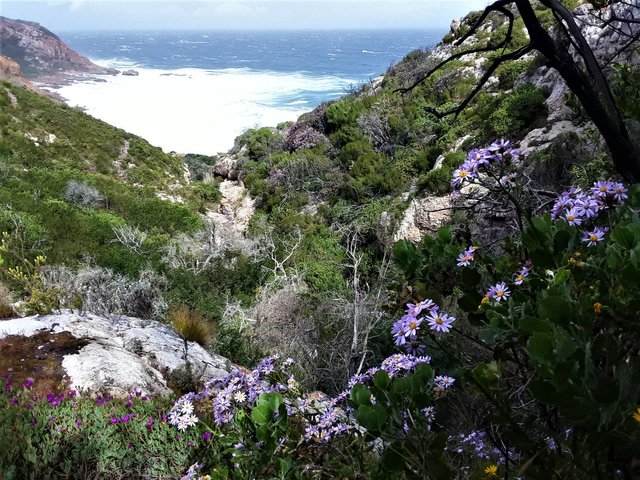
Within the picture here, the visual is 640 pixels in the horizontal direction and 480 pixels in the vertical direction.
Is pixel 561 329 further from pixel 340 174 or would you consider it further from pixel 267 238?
pixel 340 174

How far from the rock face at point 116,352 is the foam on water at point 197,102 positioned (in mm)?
35174

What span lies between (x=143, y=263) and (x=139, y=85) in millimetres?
73575

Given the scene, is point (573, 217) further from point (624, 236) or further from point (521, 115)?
point (521, 115)

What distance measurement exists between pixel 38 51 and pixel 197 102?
1948 inches

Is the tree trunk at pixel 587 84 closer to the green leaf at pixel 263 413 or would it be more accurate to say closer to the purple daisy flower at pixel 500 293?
the purple daisy flower at pixel 500 293

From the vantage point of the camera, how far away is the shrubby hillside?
36.1 inches

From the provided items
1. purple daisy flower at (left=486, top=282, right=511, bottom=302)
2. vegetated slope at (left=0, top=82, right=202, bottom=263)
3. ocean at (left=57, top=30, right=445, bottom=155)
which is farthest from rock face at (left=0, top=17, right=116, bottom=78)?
purple daisy flower at (left=486, top=282, right=511, bottom=302)

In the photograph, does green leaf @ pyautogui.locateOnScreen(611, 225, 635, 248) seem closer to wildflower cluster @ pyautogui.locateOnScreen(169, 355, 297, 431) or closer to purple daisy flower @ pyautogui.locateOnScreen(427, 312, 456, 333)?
purple daisy flower @ pyautogui.locateOnScreen(427, 312, 456, 333)

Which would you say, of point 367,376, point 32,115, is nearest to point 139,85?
point 32,115

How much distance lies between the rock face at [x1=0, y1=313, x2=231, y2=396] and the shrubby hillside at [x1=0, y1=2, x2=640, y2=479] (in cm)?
27

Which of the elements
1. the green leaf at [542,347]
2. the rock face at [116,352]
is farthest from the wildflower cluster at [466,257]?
the rock face at [116,352]

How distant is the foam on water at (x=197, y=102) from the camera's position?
45159 millimetres

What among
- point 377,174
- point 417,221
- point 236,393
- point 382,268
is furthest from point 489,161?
point 377,174

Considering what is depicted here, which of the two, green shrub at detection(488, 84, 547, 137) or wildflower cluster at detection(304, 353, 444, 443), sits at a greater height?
green shrub at detection(488, 84, 547, 137)
